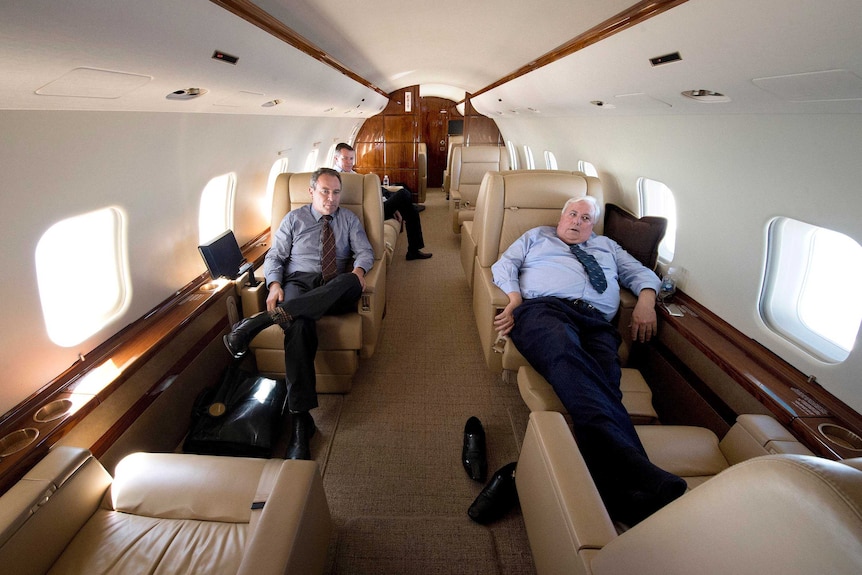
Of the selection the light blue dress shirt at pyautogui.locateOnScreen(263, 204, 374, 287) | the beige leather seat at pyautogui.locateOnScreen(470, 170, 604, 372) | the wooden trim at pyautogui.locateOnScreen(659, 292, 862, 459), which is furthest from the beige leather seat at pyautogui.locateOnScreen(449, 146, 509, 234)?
the wooden trim at pyautogui.locateOnScreen(659, 292, 862, 459)

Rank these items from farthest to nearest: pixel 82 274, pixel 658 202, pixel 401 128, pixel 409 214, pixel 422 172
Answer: pixel 401 128 < pixel 422 172 < pixel 409 214 < pixel 658 202 < pixel 82 274

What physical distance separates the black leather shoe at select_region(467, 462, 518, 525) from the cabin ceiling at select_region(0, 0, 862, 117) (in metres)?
1.97

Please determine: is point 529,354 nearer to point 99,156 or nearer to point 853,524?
point 853,524

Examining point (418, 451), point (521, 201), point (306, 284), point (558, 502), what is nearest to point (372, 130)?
point (521, 201)

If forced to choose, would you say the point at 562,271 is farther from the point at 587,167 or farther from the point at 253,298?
the point at 587,167

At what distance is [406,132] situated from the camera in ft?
30.5

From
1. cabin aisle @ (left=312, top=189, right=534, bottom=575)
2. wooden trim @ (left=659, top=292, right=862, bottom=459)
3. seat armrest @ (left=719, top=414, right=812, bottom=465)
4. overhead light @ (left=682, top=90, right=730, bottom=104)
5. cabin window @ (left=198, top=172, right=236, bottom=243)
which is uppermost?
overhead light @ (left=682, top=90, right=730, bottom=104)

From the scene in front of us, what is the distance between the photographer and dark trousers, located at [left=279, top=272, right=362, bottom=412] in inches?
94.7

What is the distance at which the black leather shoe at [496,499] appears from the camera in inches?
77.6

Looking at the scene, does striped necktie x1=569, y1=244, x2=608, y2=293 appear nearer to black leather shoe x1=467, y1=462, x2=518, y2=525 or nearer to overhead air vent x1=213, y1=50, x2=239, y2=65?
black leather shoe x1=467, y1=462, x2=518, y2=525

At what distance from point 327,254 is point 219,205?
1.32m

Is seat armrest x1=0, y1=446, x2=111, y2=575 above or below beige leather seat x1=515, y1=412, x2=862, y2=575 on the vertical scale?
below

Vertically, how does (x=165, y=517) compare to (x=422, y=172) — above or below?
below

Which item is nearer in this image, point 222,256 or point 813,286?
point 813,286
